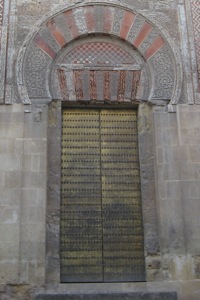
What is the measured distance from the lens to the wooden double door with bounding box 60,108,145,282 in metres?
6.48

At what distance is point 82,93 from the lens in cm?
704

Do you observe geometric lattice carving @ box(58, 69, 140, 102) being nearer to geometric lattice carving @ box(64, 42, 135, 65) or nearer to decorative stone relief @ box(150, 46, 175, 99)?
geometric lattice carving @ box(64, 42, 135, 65)

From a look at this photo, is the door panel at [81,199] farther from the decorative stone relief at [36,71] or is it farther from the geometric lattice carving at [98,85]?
the decorative stone relief at [36,71]

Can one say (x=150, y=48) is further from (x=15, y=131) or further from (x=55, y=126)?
(x=15, y=131)

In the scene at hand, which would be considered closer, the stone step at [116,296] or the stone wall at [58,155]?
the stone step at [116,296]

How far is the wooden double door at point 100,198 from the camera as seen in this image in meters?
6.48

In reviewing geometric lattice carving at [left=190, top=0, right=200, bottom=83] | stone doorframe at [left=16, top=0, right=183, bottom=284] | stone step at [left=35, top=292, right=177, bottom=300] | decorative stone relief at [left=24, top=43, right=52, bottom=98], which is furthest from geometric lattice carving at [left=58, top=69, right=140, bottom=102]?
stone step at [left=35, top=292, right=177, bottom=300]

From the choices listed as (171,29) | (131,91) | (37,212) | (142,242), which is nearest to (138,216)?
(142,242)

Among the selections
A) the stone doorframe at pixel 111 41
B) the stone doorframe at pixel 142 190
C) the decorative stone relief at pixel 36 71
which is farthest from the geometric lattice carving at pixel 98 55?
the stone doorframe at pixel 142 190

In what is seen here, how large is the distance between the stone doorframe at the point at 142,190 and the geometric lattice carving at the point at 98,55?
2.52ft

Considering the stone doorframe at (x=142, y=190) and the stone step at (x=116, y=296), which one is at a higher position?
the stone doorframe at (x=142, y=190)

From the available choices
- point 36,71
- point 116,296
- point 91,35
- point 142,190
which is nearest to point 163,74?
point 91,35

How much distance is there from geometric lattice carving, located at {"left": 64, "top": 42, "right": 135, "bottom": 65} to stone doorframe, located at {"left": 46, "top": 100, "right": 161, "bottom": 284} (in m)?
0.77

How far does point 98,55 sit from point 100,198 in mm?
2442
